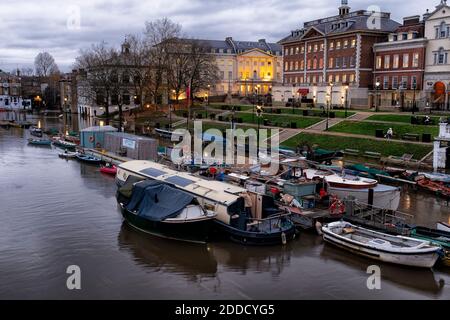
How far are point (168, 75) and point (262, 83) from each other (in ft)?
129

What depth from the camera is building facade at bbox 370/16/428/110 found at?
73.8m

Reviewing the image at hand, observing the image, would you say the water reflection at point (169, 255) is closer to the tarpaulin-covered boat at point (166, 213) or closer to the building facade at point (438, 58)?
the tarpaulin-covered boat at point (166, 213)

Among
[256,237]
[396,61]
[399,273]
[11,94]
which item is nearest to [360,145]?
[396,61]

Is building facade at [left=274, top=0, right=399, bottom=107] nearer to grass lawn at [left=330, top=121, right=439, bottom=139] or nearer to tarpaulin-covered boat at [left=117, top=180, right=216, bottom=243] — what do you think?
grass lawn at [left=330, top=121, right=439, bottom=139]

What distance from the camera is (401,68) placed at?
77250 millimetres

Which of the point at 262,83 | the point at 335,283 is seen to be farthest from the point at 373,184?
the point at 262,83

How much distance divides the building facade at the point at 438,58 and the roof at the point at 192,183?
162 ft

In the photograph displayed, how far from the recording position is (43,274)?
22781 mm

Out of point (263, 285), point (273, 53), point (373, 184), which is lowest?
point (263, 285)

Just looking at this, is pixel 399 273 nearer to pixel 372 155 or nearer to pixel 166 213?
pixel 166 213

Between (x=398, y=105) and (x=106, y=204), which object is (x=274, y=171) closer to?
(x=106, y=204)

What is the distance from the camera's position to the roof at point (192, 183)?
92.3 ft

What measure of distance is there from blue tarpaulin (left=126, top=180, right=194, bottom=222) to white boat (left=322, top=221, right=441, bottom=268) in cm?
818

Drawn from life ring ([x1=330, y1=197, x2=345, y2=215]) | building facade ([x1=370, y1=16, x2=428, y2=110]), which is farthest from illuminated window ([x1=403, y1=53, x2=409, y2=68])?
life ring ([x1=330, y1=197, x2=345, y2=215])
